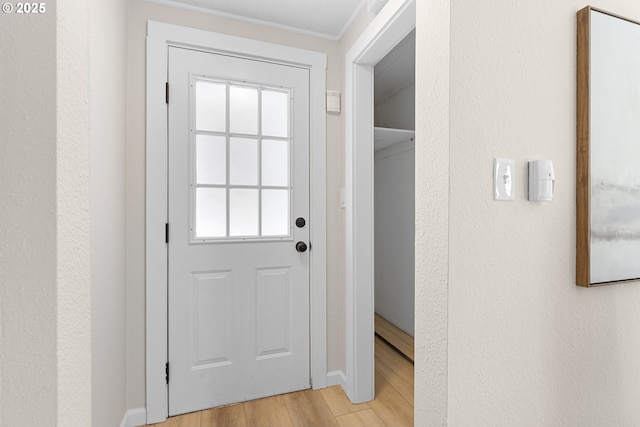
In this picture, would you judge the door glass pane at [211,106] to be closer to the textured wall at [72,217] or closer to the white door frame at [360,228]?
the white door frame at [360,228]

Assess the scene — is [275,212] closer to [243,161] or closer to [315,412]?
[243,161]

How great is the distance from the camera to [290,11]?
5.61 ft

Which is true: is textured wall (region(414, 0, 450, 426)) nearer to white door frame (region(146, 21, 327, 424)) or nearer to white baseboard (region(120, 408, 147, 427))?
white door frame (region(146, 21, 327, 424))

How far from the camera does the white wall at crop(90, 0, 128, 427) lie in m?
1.13

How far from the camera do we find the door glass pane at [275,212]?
184 centimetres

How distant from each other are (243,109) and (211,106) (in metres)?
0.18

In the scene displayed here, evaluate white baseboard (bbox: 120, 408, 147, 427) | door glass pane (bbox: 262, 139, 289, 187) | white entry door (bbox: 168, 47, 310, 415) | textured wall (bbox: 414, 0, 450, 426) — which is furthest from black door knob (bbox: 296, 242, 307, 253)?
white baseboard (bbox: 120, 408, 147, 427)

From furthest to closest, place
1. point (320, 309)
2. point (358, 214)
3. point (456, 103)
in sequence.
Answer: point (320, 309), point (358, 214), point (456, 103)

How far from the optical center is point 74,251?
24.3 inches

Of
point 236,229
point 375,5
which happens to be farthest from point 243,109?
point 375,5

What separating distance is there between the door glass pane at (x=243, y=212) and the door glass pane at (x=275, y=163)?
130 mm

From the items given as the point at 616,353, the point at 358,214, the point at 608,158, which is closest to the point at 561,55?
the point at 608,158
